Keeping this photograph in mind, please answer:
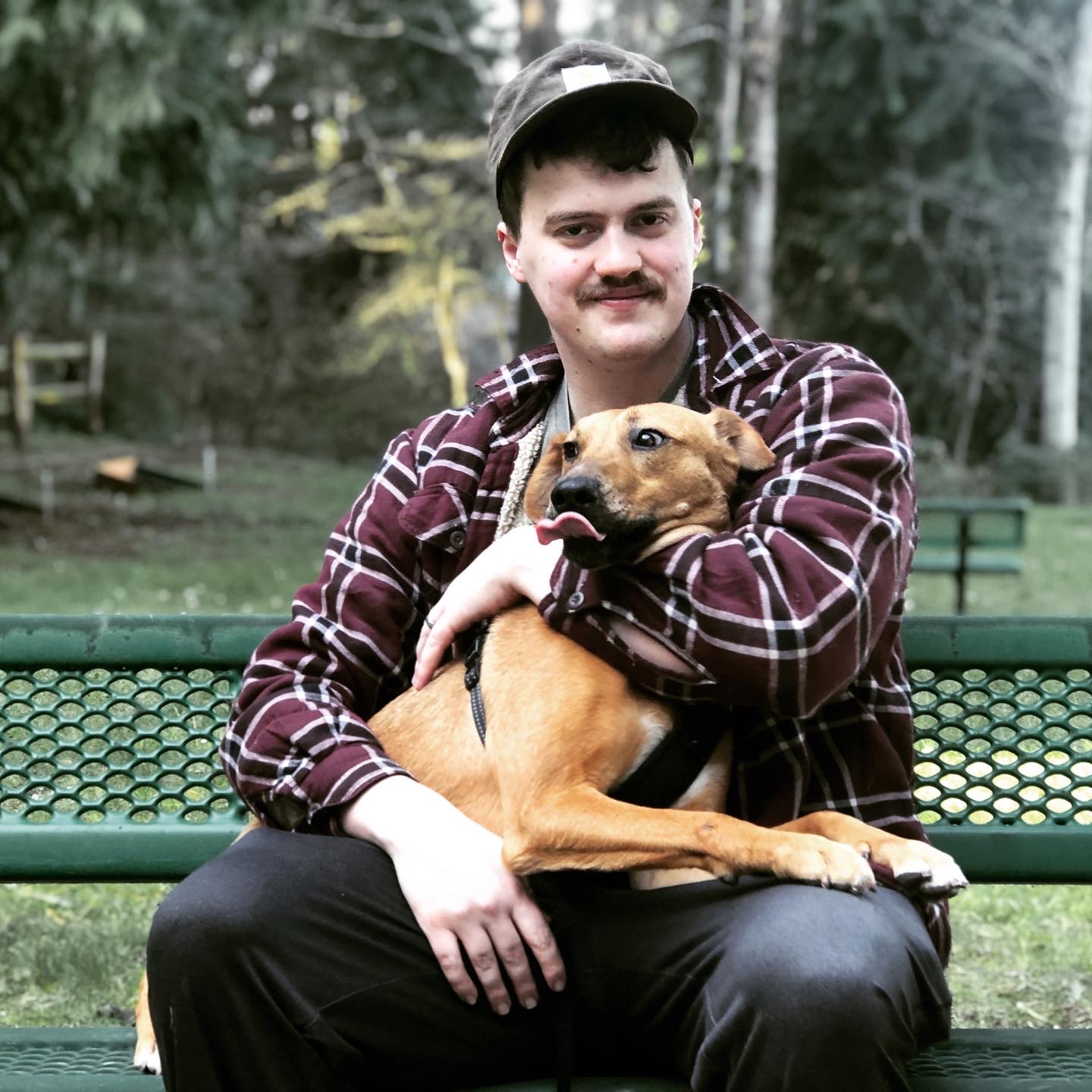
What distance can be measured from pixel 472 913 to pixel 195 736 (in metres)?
0.87

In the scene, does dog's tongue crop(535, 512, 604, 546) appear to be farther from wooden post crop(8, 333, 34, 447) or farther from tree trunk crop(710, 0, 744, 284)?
wooden post crop(8, 333, 34, 447)

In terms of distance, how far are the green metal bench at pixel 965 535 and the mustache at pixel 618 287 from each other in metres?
7.12

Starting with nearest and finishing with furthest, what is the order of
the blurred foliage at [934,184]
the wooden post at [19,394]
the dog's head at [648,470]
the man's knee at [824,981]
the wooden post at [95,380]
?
1. the man's knee at [824,981]
2. the dog's head at [648,470]
3. the wooden post at [19,394]
4. the wooden post at [95,380]
5. the blurred foliage at [934,184]

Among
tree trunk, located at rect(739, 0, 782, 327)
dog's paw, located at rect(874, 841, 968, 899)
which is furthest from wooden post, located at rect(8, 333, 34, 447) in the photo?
dog's paw, located at rect(874, 841, 968, 899)

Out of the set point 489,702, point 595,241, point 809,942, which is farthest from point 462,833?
point 595,241

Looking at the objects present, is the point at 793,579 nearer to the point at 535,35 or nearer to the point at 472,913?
the point at 472,913

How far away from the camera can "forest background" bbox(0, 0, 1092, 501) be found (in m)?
23.5

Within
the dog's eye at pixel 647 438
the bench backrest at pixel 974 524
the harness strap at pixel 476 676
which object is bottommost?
the bench backrest at pixel 974 524

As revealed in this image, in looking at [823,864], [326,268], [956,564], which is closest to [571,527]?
[823,864]

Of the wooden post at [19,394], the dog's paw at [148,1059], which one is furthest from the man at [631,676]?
the wooden post at [19,394]

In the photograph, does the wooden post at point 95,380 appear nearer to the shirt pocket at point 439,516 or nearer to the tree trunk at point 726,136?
the tree trunk at point 726,136

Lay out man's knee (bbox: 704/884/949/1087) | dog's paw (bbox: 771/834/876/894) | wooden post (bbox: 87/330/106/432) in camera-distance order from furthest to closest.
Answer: wooden post (bbox: 87/330/106/432) < dog's paw (bbox: 771/834/876/894) < man's knee (bbox: 704/884/949/1087)

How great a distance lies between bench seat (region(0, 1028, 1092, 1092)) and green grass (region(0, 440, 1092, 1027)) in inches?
42.6

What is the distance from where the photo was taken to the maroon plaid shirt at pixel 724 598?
2.07 metres
